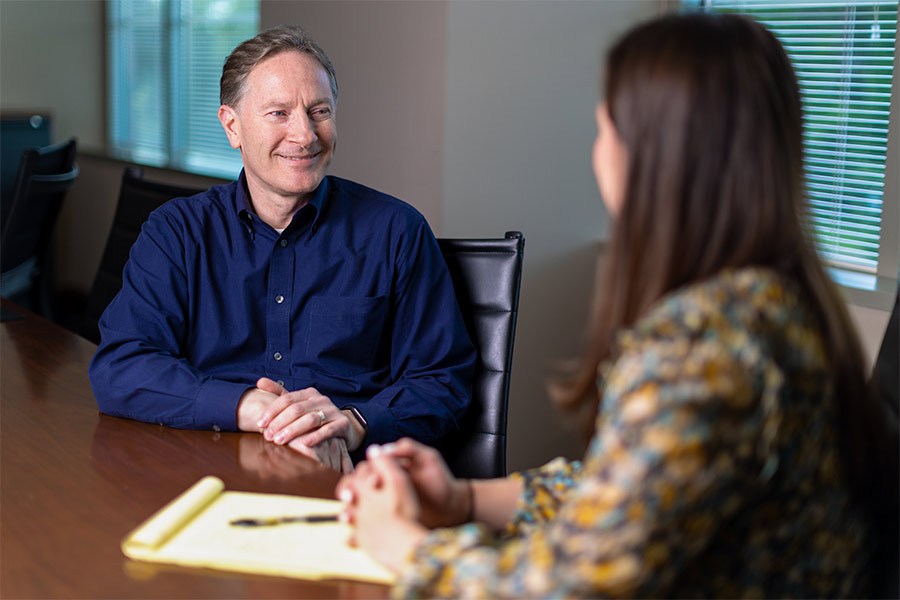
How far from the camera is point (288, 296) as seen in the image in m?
1.80

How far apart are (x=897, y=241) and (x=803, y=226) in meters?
1.75

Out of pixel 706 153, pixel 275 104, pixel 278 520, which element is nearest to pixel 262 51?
pixel 275 104

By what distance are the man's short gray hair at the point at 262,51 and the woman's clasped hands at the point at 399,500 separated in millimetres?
1090

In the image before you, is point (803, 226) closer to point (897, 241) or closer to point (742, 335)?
point (742, 335)

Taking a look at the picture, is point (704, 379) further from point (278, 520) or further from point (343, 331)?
point (343, 331)

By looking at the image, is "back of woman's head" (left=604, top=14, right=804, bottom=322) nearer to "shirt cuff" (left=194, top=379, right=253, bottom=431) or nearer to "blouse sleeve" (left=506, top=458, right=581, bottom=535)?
"blouse sleeve" (left=506, top=458, right=581, bottom=535)

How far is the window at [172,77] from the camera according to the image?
447 cm

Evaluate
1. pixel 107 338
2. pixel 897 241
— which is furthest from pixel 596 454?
pixel 897 241

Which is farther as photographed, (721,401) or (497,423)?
(497,423)

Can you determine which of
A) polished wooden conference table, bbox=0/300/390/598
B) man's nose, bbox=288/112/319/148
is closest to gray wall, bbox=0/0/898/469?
man's nose, bbox=288/112/319/148

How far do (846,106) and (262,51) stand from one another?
159cm

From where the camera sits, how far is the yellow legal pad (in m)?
0.95

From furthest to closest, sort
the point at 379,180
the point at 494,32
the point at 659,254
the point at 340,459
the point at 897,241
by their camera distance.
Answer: the point at 379,180 < the point at 494,32 < the point at 897,241 < the point at 340,459 < the point at 659,254

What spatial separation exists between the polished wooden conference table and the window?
2911 mm
